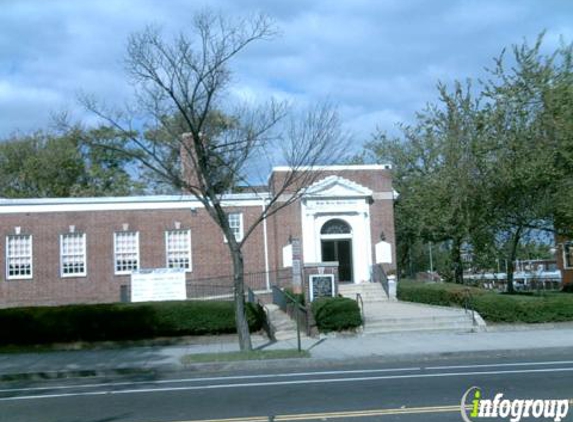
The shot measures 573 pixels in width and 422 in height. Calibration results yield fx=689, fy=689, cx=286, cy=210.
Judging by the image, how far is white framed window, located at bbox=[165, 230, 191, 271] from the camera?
32938 mm

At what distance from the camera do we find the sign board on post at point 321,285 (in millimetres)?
25422

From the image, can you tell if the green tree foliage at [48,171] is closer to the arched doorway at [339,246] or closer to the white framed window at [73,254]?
the white framed window at [73,254]

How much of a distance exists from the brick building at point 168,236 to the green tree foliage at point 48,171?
17535 mm

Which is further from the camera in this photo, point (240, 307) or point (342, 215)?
point (342, 215)

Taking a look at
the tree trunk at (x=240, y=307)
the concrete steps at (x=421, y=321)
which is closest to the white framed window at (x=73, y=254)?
the concrete steps at (x=421, y=321)

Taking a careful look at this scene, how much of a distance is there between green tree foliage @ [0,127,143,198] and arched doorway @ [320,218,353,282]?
68.9ft

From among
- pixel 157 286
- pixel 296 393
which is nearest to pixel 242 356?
pixel 296 393

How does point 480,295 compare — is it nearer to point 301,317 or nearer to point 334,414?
point 301,317

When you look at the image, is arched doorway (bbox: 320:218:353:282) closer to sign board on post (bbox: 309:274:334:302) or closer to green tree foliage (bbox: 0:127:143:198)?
sign board on post (bbox: 309:274:334:302)

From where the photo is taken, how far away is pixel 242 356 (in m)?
16.5

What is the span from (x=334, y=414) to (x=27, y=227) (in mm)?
26047

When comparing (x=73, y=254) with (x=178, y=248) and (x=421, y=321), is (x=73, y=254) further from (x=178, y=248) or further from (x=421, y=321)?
(x=421, y=321)

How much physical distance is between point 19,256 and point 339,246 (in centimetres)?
1517

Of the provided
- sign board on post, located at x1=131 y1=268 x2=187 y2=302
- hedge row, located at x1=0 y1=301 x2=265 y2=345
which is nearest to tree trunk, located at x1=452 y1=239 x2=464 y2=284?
A: sign board on post, located at x1=131 y1=268 x2=187 y2=302
